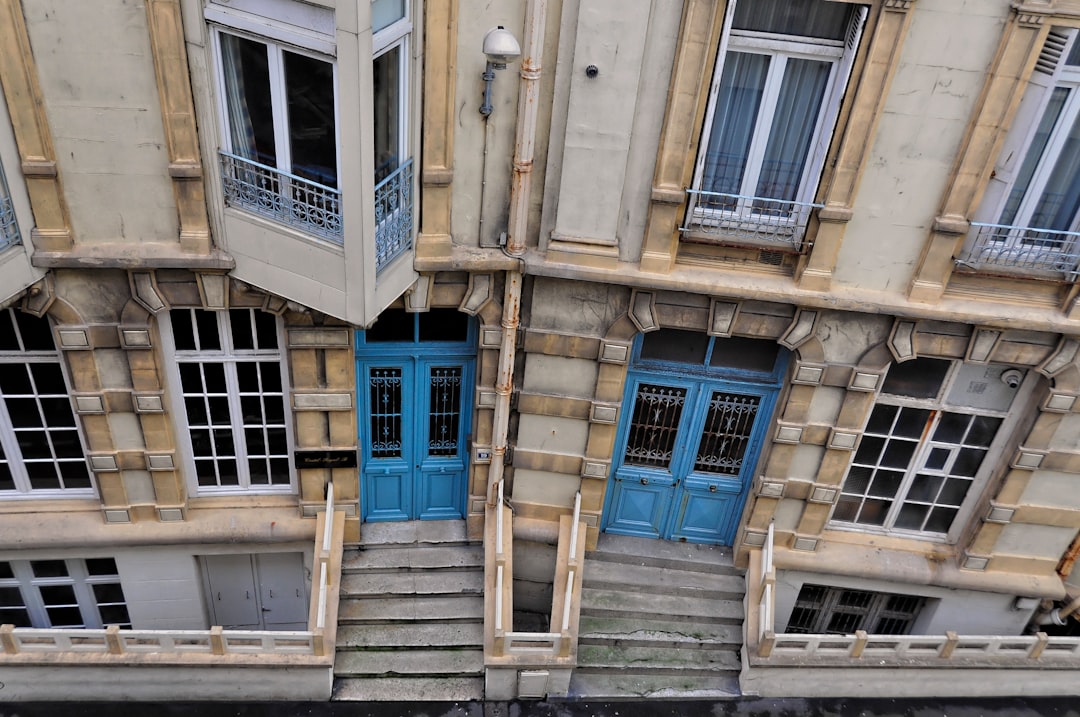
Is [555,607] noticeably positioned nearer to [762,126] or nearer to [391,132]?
[391,132]

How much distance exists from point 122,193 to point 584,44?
4879mm

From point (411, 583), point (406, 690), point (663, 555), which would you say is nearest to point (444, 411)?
point (411, 583)

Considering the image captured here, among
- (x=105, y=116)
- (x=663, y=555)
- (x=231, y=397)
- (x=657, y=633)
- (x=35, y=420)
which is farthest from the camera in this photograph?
(x=663, y=555)

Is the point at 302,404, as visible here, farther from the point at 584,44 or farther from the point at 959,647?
the point at 959,647

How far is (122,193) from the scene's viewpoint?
9.06m

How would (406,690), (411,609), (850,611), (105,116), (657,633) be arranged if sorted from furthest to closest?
(850,611) < (657,633) < (411,609) < (406,690) < (105,116)

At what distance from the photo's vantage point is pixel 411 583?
37.7ft

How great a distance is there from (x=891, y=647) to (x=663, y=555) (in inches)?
125

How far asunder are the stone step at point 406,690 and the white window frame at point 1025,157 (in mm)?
7754

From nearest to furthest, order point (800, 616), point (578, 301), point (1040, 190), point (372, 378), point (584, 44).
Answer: point (584, 44) → point (1040, 190) → point (578, 301) → point (372, 378) → point (800, 616)

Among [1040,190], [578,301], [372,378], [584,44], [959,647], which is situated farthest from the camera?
[959,647]

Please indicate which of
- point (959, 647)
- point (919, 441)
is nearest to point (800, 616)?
point (959, 647)

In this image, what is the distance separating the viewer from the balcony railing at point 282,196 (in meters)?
8.52

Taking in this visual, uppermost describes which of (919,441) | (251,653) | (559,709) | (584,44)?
(584,44)
